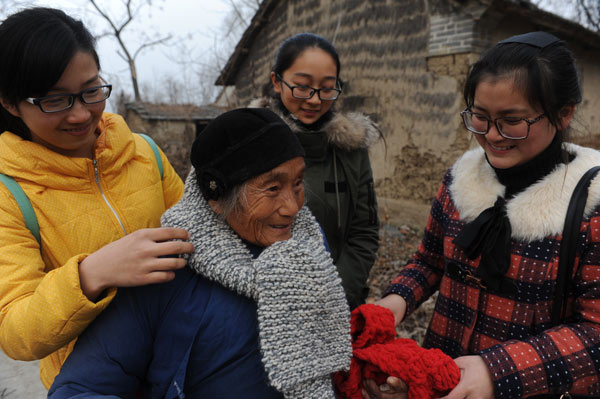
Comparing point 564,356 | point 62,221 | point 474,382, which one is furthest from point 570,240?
point 62,221

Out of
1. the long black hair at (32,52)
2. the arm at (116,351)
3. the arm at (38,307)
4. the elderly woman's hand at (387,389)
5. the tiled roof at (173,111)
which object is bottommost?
the elderly woman's hand at (387,389)

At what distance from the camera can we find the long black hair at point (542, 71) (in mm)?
1397

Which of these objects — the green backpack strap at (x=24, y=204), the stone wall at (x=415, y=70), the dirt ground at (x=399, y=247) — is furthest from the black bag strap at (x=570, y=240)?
the stone wall at (x=415, y=70)

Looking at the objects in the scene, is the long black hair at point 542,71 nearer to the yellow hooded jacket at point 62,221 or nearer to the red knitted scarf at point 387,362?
the red knitted scarf at point 387,362

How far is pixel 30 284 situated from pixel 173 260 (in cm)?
48

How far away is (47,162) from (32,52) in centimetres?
39

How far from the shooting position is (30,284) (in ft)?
4.10

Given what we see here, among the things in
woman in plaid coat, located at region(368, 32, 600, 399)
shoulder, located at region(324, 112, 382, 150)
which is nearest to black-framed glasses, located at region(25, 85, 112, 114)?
shoulder, located at region(324, 112, 382, 150)

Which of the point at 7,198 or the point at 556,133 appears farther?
the point at 556,133

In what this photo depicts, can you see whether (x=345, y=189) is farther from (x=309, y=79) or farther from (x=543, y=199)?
(x=543, y=199)

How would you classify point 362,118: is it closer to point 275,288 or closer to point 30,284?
point 275,288

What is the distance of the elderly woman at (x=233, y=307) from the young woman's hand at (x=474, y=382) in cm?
38

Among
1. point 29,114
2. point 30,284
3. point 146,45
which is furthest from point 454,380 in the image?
point 146,45

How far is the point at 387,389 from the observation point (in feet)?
4.57
